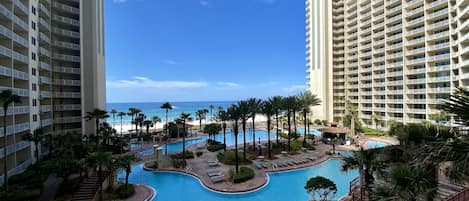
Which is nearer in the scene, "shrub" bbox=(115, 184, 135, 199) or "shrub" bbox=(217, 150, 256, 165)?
"shrub" bbox=(115, 184, 135, 199)

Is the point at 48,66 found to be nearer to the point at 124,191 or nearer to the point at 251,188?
the point at 124,191

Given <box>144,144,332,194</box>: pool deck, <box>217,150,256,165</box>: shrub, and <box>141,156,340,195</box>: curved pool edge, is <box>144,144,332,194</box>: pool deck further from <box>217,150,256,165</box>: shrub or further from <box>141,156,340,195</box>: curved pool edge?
<box>217,150,256,165</box>: shrub

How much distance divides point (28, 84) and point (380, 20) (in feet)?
200

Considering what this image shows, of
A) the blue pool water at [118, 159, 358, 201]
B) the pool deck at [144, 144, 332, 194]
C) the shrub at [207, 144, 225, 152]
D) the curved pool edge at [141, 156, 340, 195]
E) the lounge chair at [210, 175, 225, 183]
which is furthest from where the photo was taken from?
the shrub at [207, 144, 225, 152]

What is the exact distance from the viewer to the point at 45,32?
3120 cm

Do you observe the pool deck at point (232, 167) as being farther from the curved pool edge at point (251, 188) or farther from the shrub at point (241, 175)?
the shrub at point (241, 175)

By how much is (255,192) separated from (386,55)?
4421 cm

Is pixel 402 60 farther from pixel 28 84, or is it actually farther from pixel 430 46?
pixel 28 84

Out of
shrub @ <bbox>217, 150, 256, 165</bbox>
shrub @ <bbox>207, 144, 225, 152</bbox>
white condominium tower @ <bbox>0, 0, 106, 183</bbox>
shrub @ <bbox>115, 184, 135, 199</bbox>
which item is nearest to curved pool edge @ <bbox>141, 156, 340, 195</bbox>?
shrub @ <bbox>217, 150, 256, 165</bbox>

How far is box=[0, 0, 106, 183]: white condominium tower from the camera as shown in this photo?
22.0 m

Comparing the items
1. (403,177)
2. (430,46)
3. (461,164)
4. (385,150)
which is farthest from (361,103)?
(461,164)

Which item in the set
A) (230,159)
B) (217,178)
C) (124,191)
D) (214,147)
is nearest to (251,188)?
(217,178)

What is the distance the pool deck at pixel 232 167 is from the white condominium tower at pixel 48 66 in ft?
44.3

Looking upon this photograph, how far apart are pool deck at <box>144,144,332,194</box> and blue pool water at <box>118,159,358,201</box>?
1.64ft
